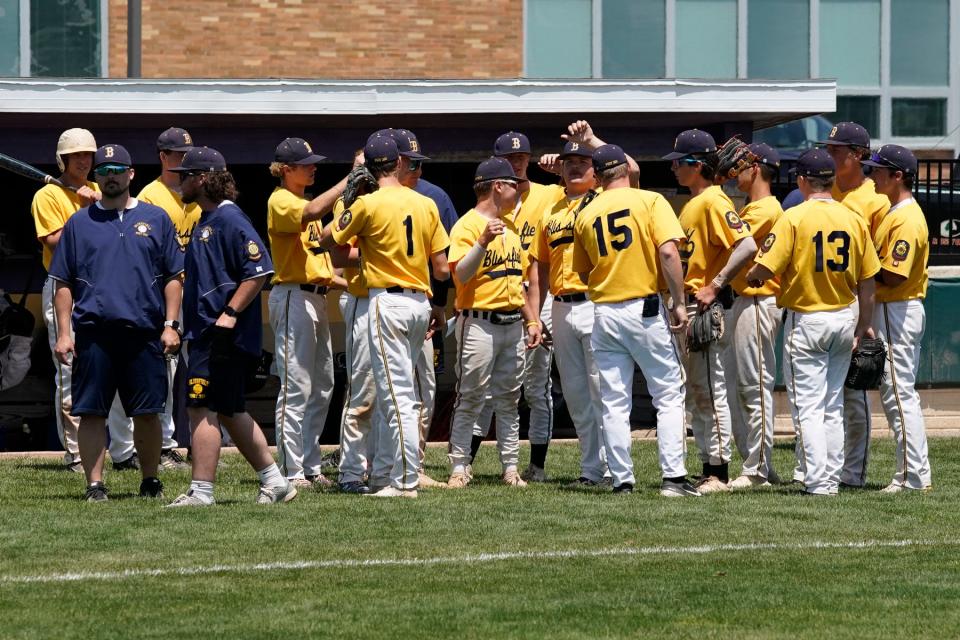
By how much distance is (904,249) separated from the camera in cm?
952

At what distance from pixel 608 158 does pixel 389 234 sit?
1.31 m

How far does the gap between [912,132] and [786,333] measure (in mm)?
15751

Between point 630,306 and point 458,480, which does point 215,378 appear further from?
point 630,306

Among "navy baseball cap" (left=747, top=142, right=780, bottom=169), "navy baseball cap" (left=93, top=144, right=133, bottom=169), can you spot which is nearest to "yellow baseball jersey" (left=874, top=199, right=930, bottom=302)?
"navy baseball cap" (left=747, top=142, right=780, bottom=169)

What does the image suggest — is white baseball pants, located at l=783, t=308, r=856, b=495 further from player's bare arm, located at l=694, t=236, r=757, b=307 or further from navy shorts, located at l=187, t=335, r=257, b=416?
navy shorts, located at l=187, t=335, r=257, b=416

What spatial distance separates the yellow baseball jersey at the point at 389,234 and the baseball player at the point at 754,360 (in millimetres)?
1974

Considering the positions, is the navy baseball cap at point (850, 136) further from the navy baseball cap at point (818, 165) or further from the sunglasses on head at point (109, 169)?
the sunglasses on head at point (109, 169)

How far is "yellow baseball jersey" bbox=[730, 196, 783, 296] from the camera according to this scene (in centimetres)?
992

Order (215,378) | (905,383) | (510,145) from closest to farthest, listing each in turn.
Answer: (215,378) < (905,383) < (510,145)

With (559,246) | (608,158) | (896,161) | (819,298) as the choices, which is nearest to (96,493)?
(559,246)

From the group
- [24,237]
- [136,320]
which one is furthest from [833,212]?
[24,237]

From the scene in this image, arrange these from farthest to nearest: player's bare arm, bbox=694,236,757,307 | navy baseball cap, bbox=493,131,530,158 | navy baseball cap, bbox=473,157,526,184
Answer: navy baseball cap, bbox=493,131,530,158, navy baseball cap, bbox=473,157,526,184, player's bare arm, bbox=694,236,757,307

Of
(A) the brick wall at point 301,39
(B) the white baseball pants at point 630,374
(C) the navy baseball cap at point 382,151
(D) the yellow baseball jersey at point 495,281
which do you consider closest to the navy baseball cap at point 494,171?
(D) the yellow baseball jersey at point 495,281

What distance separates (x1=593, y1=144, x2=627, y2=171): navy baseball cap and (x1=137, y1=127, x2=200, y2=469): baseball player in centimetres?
292
